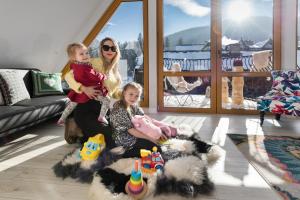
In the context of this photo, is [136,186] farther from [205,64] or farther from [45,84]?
[205,64]

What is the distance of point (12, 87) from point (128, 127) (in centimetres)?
196

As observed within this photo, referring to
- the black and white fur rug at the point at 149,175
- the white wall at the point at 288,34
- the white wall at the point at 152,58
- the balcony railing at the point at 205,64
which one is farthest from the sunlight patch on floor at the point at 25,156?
the white wall at the point at 288,34

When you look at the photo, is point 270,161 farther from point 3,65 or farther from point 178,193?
point 3,65

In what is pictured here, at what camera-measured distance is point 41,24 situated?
4039 mm

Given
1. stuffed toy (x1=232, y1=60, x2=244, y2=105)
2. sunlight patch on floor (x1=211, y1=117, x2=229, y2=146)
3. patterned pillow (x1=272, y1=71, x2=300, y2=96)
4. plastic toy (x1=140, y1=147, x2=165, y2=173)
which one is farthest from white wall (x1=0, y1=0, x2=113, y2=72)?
patterned pillow (x1=272, y1=71, x2=300, y2=96)

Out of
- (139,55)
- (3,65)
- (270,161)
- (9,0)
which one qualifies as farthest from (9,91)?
(270,161)

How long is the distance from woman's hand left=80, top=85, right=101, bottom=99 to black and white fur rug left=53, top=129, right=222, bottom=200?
576 mm

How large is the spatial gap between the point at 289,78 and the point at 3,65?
416cm

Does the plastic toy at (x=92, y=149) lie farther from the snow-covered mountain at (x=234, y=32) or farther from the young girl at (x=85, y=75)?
the snow-covered mountain at (x=234, y=32)

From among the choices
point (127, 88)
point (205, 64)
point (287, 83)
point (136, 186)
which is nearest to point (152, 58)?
point (205, 64)

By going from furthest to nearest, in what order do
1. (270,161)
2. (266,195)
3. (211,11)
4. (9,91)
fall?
1. (211,11)
2. (9,91)
3. (270,161)
4. (266,195)

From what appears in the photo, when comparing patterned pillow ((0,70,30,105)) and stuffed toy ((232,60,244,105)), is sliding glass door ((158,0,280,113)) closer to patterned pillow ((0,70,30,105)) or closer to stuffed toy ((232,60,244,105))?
stuffed toy ((232,60,244,105))

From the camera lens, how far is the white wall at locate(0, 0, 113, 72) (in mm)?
3531

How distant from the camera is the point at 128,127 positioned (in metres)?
2.36
